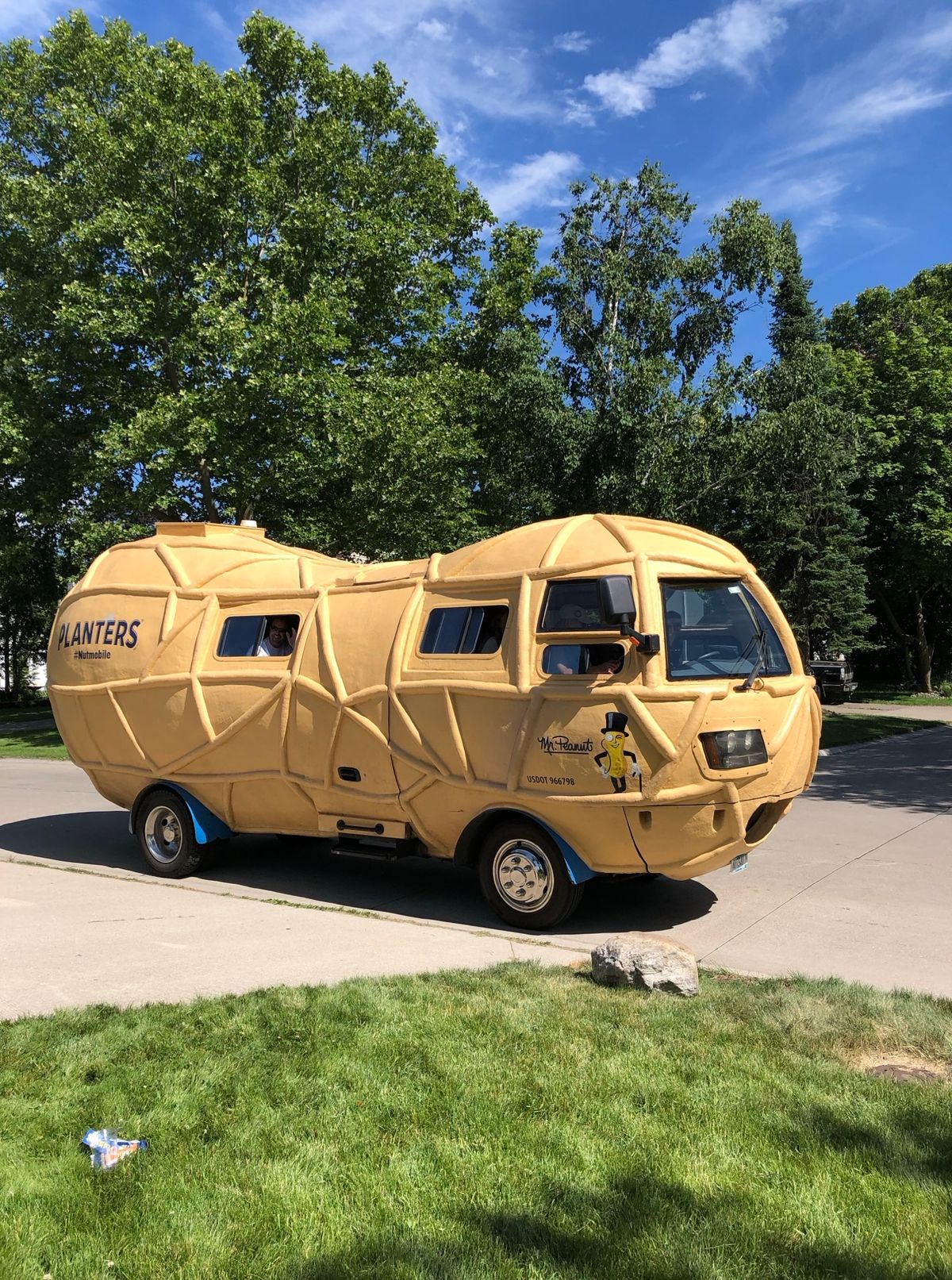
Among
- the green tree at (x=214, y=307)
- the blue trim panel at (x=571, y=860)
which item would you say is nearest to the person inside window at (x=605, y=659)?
the blue trim panel at (x=571, y=860)

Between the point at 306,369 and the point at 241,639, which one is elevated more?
the point at 306,369

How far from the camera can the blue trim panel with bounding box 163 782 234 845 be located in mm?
8766

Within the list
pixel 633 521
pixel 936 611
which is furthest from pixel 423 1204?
pixel 936 611

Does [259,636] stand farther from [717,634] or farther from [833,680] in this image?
[833,680]

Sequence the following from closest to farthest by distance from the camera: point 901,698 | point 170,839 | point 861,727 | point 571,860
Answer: point 571,860
point 170,839
point 861,727
point 901,698

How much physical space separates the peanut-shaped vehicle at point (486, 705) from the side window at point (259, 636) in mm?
19

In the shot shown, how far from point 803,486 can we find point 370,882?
1033 inches

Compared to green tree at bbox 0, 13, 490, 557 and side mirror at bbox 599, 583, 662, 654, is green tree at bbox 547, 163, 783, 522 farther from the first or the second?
side mirror at bbox 599, 583, 662, 654

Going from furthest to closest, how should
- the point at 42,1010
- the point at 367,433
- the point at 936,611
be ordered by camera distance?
the point at 936,611, the point at 367,433, the point at 42,1010

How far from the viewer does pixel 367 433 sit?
1984 centimetres

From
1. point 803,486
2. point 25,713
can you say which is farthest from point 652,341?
point 25,713

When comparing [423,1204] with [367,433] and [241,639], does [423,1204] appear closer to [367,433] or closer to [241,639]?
[241,639]

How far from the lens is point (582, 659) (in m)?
6.67

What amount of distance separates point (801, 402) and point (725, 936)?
19124 mm
